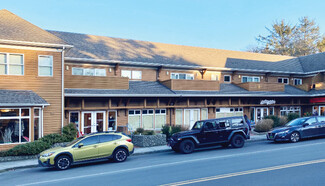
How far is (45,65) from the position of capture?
18.0 metres

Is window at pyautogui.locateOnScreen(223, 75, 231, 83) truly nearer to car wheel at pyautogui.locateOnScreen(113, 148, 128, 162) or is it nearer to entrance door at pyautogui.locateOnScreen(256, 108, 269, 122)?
entrance door at pyautogui.locateOnScreen(256, 108, 269, 122)

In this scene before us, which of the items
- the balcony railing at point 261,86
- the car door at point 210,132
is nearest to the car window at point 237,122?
the car door at point 210,132

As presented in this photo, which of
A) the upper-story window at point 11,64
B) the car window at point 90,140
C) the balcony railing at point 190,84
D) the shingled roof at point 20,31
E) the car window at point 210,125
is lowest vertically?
the car window at point 90,140

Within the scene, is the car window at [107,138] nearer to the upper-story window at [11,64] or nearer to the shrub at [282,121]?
the upper-story window at [11,64]

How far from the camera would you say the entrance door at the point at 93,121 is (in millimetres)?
20797

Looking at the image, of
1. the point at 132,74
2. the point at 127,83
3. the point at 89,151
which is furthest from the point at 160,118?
the point at 89,151

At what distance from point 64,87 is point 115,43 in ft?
30.3

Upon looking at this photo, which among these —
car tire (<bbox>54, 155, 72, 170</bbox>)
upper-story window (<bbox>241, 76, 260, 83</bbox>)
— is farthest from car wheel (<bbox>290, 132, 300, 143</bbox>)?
upper-story window (<bbox>241, 76, 260, 83</bbox>)

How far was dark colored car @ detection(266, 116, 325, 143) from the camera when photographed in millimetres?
17094

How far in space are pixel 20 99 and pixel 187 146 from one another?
9881 mm

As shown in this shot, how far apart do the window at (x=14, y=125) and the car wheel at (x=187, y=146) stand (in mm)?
9207

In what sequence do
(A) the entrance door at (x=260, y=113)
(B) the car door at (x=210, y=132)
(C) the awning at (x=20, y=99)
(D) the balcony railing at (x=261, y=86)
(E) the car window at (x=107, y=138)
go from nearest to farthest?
(E) the car window at (x=107, y=138) → (C) the awning at (x=20, y=99) → (B) the car door at (x=210, y=132) → (D) the balcony railing at (x=261, y=86) → (A) the entrance door at (x=260, y=113)

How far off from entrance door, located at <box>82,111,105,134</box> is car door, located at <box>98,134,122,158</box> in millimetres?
7592

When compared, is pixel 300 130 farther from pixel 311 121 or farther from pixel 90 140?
pixel 90 140
